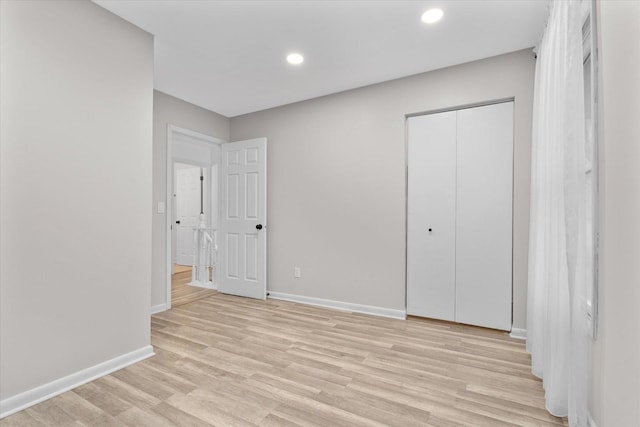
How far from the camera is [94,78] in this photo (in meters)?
2.09

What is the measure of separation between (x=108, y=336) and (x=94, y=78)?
1.83 meters

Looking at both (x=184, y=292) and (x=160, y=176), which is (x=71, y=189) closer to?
(x=160, y=176)

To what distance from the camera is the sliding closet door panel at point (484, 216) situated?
9.32ft

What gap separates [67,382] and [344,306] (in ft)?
8.39

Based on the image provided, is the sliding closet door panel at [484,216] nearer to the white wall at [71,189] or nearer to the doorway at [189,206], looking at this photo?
the white wall at [71,189]

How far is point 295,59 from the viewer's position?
9.51 ft

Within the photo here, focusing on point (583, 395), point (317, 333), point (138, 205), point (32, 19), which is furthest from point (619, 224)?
point (32, 19)

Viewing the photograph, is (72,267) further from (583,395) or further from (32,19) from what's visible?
(583,395)

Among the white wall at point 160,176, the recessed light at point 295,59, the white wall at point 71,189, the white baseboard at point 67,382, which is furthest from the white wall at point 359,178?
the white baseboard at point 67,382

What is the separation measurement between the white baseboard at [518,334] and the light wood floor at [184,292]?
3.70 metres

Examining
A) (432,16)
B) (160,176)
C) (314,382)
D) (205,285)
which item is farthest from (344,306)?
Result: (432,16)

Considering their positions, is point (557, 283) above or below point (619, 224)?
below

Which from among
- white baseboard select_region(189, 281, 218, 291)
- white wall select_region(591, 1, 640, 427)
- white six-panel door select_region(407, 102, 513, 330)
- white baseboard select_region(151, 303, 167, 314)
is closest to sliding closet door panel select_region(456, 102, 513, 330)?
white six-panel door select_region(407, 102, 513, 330)

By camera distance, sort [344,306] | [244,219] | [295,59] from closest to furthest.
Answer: [295,59] < [344,306] < [244,219]
